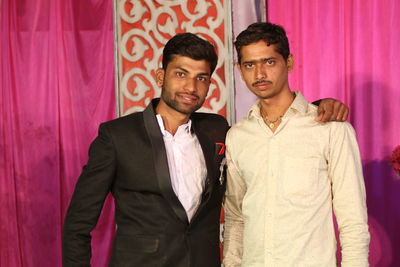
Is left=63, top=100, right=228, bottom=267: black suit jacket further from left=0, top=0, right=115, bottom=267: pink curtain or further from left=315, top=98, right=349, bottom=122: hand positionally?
left=0, top=0, right=115, bottom=267: pink curtain

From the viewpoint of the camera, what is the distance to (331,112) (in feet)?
5.65

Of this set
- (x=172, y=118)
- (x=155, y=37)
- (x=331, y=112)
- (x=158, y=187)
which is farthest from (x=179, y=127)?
(x=155, y=37)

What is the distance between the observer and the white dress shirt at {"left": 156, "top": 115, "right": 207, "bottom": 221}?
6.23 feet

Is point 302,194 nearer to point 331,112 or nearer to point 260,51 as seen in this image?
point 331,112

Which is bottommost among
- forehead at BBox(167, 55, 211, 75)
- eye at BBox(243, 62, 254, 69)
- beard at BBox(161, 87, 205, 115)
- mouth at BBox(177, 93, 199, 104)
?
beard at BBox(161, 87, 205, 115)

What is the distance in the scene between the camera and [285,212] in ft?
5.63

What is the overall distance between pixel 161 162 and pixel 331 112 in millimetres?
724

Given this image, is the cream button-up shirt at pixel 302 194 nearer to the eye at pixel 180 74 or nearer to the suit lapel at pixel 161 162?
the suit lapel at pixel 161 162

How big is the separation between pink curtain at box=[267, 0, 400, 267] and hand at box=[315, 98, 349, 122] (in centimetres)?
140

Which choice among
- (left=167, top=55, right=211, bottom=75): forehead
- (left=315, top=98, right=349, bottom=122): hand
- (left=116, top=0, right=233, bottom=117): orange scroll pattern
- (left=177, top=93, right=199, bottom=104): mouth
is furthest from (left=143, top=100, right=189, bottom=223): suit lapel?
(left=116, top=0, right=233, bottom=117): orange scroll pattern

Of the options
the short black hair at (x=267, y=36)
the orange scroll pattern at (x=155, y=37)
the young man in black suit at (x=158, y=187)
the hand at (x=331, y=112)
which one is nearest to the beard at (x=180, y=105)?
the young man in black suit at (x=158, y=187)

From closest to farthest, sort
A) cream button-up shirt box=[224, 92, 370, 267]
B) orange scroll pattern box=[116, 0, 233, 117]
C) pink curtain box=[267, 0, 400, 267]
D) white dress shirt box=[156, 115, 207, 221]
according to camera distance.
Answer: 1. cream button-up shirt box=[224, 92, 370, 267]
2. white dress shirt box=[156, 115, 207, 221]
3. pink curtain box=[267, 0, 400, 267]
4. orange scroll pattern box=[116, 0, 233, 117]

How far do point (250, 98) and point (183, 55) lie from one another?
1.28 metres

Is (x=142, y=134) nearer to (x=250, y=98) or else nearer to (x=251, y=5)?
(x=250, y=98)
